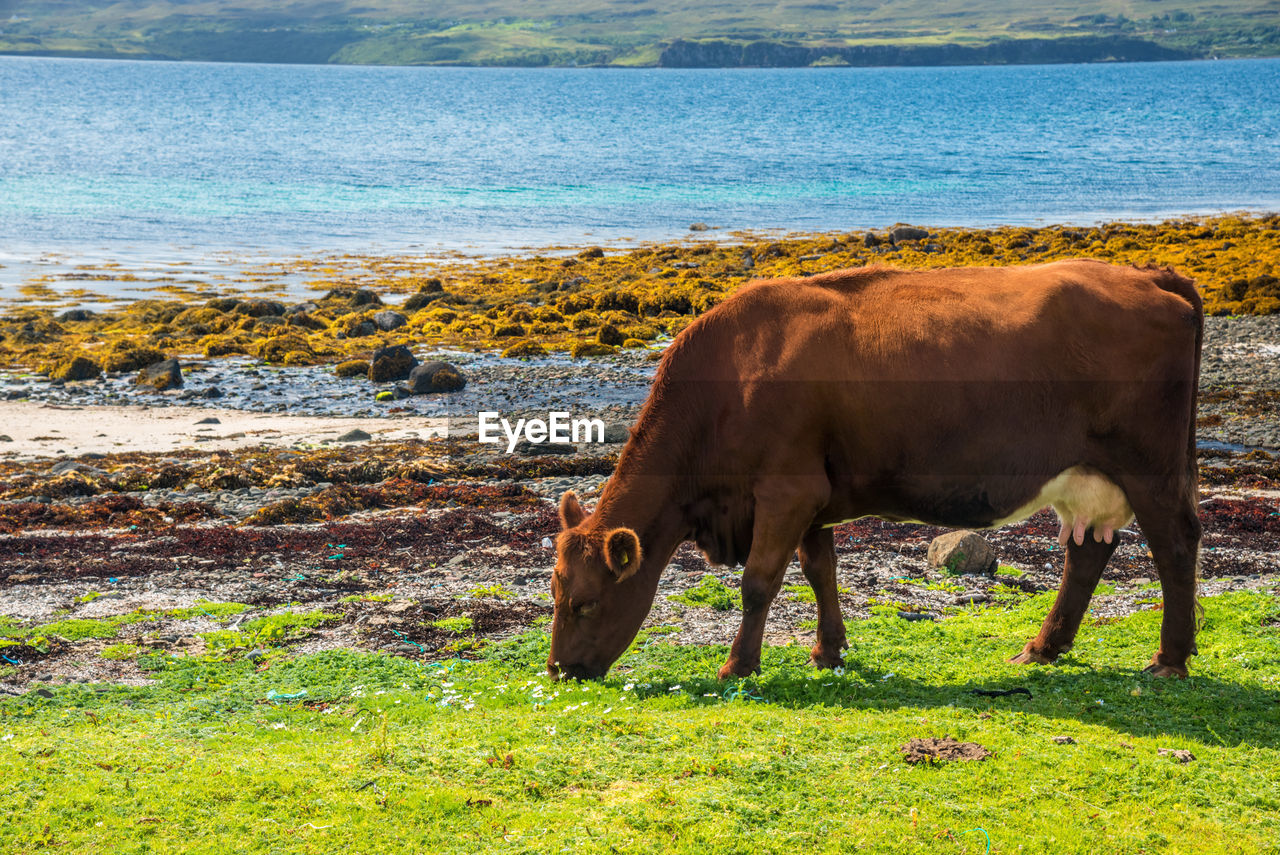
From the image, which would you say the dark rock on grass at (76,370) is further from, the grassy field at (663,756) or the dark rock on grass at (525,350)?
the grassy field at (663,756)

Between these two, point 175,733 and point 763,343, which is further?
point 763,343

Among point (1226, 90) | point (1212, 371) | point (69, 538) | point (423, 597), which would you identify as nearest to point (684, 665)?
point (423, 597)

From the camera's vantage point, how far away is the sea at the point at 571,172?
65.4 m

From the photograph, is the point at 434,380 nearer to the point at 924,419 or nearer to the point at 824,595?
the point at 824,595

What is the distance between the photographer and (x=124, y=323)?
38469mm

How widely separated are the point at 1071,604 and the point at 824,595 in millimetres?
2340

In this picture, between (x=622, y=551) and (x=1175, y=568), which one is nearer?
(x=1175, y=568)

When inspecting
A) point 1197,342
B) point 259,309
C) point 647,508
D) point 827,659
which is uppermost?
point 1197,342

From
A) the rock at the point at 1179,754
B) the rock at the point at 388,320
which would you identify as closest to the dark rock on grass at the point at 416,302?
the rock at the point at 388,320

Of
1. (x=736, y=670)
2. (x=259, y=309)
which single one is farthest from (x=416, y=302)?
(x=736, y=670)

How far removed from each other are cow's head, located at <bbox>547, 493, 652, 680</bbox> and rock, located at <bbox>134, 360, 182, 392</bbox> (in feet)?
73.4

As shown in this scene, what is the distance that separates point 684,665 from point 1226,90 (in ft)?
715

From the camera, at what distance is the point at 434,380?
2930 centimetres

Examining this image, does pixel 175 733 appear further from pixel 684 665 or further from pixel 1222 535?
pixel 1222 535
